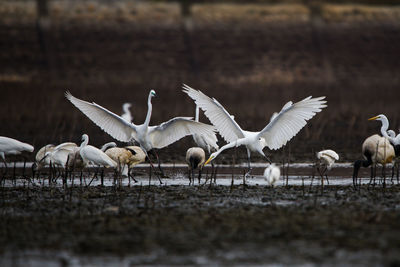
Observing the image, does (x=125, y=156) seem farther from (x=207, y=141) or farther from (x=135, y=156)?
(x=207, y=141)

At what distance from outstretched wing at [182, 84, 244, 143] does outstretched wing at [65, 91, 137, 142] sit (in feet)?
4.92

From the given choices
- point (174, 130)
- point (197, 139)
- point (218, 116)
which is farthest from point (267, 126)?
point (197, 139)

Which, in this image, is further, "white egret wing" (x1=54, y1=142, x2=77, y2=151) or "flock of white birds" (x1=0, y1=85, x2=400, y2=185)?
"white egret wing" (x1=54, y1=142, x2=77, y2=151)

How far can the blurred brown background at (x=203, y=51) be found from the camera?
34.3m

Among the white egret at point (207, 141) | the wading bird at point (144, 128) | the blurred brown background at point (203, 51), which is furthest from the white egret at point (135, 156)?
the blurred brown background at point (203, 51)

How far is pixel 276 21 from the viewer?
151 feet

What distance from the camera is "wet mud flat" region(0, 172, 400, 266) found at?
783 cm

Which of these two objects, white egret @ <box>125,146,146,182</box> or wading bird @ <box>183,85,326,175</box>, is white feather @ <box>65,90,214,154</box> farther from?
white egret @ <box>125,146,146,182</box>

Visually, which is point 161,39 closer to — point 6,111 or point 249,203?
point 6,111

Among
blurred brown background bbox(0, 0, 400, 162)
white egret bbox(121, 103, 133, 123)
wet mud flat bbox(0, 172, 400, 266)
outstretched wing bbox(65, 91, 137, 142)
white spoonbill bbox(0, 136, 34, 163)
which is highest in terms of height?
blurred brown background bbox(0, 0, 400, 162)

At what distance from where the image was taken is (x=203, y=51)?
142 feet

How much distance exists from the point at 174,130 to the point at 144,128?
64 centimetres

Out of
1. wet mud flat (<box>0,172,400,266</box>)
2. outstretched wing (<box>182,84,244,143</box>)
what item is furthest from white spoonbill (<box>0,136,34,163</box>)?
outstretched wing (<box>182,84,244,143</box>)

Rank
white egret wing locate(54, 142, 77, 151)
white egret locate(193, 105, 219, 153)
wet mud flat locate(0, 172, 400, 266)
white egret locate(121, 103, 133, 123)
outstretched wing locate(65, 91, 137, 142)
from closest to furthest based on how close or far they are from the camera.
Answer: wet mud flat locate(0, 172, 400, 266)
white egret wing locate(54, 142, 77, 151)
outstretched wing locate(65, 91, 137, 142)
white egret locate(193, 105, 219, 153)
white egret locate(121, 103, 133, 123)
